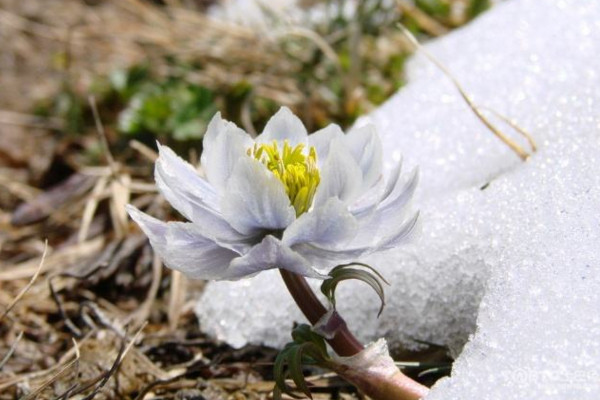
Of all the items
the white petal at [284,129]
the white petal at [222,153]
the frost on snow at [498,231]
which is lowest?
the frost on snow at [498,231]

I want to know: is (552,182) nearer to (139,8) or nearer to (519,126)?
(519,126)

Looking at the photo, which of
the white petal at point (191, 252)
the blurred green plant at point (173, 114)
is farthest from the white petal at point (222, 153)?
the blurred green plant at point (173, 114)

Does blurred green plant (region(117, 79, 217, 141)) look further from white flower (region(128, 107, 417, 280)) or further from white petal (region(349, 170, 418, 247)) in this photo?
white petal (region(349, 170, 418, 247))

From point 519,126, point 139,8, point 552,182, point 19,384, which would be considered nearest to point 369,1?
point 139,8

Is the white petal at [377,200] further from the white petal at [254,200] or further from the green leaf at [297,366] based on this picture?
the green leaf at [297,366]

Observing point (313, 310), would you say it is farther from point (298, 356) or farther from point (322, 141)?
point (322, 141)

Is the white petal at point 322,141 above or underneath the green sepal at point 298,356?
above
